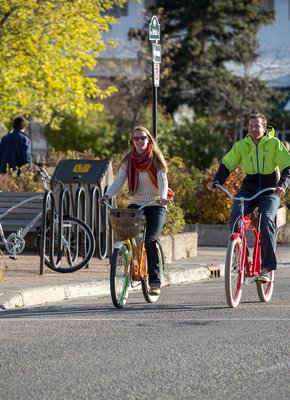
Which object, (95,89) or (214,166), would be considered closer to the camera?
(214,166)

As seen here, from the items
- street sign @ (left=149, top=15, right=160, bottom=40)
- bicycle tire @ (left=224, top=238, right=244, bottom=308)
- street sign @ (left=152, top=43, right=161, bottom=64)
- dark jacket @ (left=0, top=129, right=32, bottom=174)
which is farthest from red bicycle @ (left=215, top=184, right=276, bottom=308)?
dark jacket @ (left=0, top=129, right=32, bottom=174)

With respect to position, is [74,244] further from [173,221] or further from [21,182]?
[21,182]

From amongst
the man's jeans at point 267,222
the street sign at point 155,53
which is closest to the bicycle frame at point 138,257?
the man's jeans at point 267,222

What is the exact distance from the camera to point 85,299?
41.2 feet

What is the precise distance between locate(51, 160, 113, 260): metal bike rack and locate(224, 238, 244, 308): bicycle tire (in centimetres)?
389

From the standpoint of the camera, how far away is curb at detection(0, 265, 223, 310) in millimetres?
11797

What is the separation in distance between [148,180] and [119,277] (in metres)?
1.02

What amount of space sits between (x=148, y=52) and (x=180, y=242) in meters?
25.1

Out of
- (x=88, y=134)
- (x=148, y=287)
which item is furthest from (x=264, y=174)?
(x=88, y=134)

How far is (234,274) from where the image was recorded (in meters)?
11.4

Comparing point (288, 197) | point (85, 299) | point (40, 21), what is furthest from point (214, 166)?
point (40, 21)

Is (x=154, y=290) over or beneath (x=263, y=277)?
beneath

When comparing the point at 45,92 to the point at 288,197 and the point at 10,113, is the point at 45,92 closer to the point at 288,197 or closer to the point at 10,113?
the point at 10,113

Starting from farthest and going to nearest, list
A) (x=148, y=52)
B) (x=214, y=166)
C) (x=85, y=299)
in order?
1. (x=148, y=52)
2. (x=214, y=166)
3. (x=85, y=299)
